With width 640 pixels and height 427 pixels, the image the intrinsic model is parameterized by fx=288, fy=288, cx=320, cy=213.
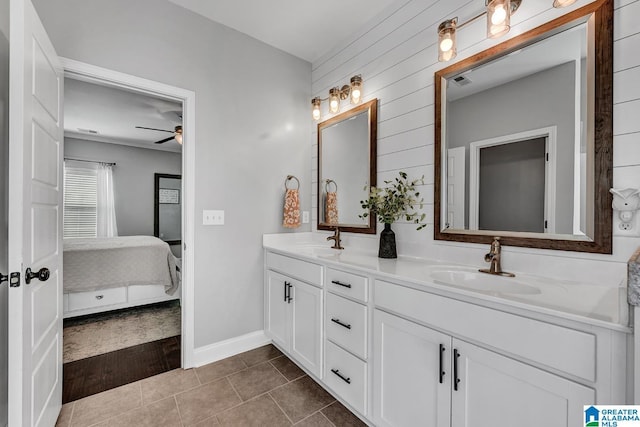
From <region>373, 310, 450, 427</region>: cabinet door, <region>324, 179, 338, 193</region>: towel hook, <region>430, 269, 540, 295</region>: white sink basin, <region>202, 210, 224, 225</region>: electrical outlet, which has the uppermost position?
<region>324, 179, 338, 193</region>: towel hook

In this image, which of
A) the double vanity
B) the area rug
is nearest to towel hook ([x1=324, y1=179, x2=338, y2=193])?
the double vanity

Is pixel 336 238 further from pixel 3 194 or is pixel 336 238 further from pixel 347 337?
pixel 3 194

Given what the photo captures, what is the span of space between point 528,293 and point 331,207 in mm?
1625

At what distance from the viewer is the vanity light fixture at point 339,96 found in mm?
2230

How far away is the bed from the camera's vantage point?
3051 mm

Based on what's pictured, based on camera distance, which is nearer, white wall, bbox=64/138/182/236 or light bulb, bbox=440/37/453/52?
light bulb, bbox=440/37/453/52

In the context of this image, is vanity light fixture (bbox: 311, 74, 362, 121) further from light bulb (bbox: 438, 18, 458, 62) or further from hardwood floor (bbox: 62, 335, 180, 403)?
hardwood floor (bbox: 62, 335, 180, 403)

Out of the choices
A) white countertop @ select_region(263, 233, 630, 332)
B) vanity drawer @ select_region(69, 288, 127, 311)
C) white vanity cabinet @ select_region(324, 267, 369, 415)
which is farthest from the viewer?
vanity drawer @ select_region(69, 288, 127, 311)

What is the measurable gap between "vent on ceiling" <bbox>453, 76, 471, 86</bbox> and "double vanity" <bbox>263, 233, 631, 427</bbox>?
1.05 m

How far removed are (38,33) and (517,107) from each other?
7.36 ft

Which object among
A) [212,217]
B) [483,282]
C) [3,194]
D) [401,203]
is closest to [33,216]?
[3,194]

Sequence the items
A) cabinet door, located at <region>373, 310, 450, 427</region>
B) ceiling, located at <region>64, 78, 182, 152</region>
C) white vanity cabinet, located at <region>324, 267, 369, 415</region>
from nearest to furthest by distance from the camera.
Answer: cabinet door, located at <region>373, 310, 450, 427</region>, white vanity cabinet, located at <region>324, 267, 369, 415</region>, ceiling, located at <region>64, 78, 182, 152</region>

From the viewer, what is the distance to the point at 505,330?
0.98 meters

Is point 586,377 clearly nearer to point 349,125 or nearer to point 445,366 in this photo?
point 445,366
